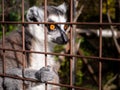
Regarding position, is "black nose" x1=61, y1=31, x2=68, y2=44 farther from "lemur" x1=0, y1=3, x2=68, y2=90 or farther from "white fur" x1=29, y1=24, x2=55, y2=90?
"white fur" x1=29, y1=24, x2=55, y2=90

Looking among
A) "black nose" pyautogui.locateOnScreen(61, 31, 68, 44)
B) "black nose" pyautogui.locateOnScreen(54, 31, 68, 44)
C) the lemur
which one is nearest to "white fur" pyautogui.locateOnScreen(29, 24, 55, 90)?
the lemur

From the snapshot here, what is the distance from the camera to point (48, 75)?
2385 millimetres

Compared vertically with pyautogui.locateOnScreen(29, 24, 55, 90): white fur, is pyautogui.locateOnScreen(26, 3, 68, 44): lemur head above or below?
above

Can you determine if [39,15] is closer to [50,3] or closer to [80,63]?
[50,3]

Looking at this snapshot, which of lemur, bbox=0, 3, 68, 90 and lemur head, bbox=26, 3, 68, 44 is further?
lemur head, bbox=26, 3, 68, 44

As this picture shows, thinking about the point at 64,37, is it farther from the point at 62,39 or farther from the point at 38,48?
the point at 38,48

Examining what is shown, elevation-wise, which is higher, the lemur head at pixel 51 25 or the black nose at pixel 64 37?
the lemur head at pixel 51 25

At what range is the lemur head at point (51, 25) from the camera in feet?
10.5

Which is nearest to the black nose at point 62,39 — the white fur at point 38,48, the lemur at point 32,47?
the lemur at point 32,47

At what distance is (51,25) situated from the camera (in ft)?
10.5

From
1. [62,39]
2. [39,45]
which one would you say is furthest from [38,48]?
[62,39]

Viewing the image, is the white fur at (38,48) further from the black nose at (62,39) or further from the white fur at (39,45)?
the black nose at (62,39)

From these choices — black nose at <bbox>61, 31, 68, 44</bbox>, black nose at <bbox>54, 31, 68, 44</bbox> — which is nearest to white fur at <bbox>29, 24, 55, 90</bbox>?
black nose at <bbox>54, 31, 68, 44</bbox>

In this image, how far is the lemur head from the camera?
3.19m
